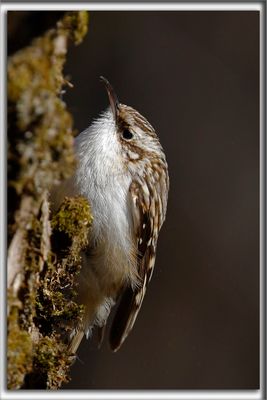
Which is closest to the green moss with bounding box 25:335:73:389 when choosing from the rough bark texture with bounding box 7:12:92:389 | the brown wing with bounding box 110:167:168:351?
the rough bark texture with bounding box 7:12:92:389


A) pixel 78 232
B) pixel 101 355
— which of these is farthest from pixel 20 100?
pixel 101 355

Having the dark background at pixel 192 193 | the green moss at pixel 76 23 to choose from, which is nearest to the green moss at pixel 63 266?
the green moss at pixel 76 23

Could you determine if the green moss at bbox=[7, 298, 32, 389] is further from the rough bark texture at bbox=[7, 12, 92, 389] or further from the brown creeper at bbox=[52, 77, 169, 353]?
the brown creeper at bbox=[52, 77, 169, 353]

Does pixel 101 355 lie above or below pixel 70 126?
below

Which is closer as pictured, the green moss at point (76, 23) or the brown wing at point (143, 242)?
the green moss at point (76, 23)

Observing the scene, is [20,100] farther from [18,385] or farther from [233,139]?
[233,139]

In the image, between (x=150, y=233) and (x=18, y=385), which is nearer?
(x=18, y=385)

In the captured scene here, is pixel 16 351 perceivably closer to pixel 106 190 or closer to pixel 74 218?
pixel 74 218

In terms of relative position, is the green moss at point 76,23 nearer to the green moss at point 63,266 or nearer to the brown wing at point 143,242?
the green moss at point 63,266
